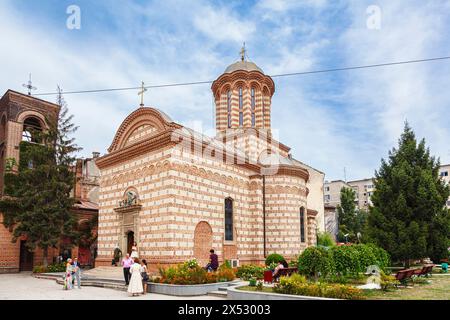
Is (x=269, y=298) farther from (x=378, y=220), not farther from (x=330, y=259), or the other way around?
(x=378, y=220)

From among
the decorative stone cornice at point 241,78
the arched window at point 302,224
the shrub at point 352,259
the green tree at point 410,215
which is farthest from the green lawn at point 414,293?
the decorative stone cornice at point 241,78

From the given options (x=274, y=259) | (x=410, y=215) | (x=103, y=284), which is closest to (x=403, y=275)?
(x=274, y=259)

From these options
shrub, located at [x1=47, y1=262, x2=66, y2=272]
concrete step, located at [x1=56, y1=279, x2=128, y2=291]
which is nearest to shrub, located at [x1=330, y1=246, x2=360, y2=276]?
concrete step, located at [x1=56, y1=279, x2=128, y2=291]

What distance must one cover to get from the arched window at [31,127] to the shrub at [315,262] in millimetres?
19752

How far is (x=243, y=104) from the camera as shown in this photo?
2662 centimetres

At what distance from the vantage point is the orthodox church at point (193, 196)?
1748 cm

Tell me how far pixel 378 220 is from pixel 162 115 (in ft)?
42.5

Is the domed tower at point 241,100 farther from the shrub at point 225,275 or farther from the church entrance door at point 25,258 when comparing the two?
the church entrance door at point 25,258

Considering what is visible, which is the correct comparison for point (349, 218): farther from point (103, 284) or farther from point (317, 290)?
point (317, 290)

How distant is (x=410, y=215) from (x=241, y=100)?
1260 cm

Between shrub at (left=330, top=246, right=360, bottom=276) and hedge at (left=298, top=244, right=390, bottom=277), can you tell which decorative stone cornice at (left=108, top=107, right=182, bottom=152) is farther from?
shrub at (left=330, top=246, right=360, bottom=276)

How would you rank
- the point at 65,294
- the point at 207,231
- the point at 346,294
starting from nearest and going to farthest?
the point at 346,294 < the point at 65,294 < the point at 207,231

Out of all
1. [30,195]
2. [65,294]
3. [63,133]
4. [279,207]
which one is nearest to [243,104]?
[279,207]
